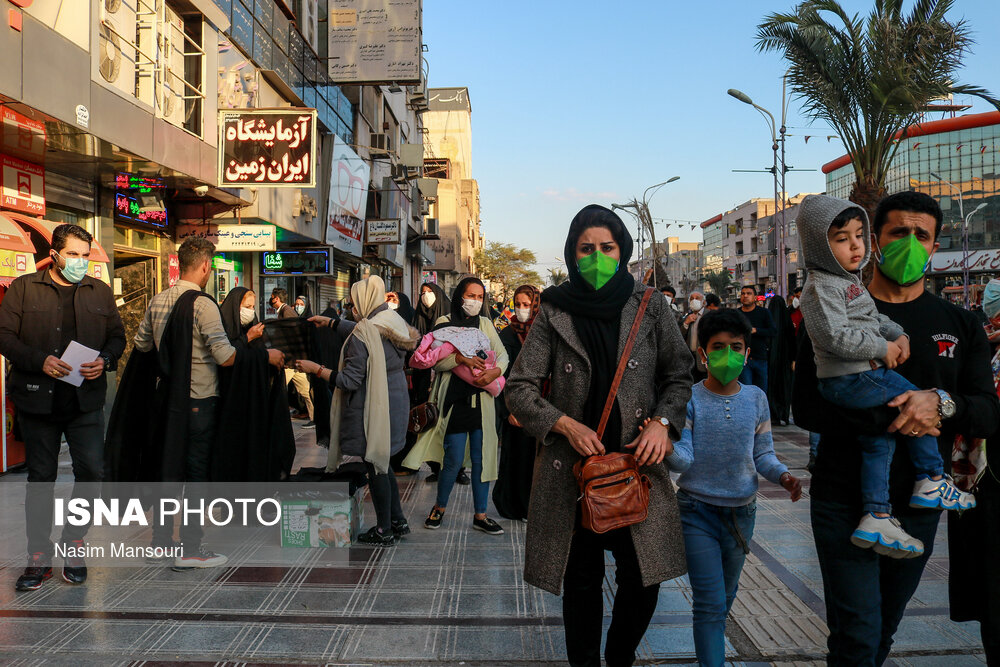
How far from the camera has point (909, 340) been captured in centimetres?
259

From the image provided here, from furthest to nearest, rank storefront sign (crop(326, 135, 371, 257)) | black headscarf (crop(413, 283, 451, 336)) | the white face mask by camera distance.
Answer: storefront sign (crop(326, 135, 371, 257))
black headscarf (crop(413, 283, 451, 336))
the white face mask

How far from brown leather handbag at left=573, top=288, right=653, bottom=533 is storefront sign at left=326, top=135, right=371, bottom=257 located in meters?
17.5

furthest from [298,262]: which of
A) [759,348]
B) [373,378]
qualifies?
[373,378]

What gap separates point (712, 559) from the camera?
2.99 meters

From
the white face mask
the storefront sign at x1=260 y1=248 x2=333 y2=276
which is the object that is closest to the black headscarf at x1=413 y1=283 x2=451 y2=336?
the white face mask

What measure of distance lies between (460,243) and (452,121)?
47.7 ft

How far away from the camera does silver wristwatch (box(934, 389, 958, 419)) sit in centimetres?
243

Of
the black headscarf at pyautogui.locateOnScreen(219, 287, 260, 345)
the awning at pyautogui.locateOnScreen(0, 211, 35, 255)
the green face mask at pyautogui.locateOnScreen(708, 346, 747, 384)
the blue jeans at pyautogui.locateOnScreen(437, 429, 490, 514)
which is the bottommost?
the blue jeans at pyautogui.locateOnScreen(437, 429, 490, 514)

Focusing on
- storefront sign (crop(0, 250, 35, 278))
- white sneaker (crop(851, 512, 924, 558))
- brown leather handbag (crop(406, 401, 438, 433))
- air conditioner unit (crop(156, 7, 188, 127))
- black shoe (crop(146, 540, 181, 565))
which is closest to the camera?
white sneaker (crop(851, 512, 924, 558))

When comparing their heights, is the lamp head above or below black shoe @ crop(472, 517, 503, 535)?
above

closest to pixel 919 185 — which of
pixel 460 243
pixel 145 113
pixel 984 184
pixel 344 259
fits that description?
pixel 984 184

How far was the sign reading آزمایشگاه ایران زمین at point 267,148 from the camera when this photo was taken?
1149 centimetres

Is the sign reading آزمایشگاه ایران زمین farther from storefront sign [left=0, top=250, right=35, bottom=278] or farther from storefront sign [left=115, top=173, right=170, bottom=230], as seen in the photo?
storefront sign [left=0, top=250, right=35, bottom=278]

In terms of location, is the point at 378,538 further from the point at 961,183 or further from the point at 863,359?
the point at 961,183
